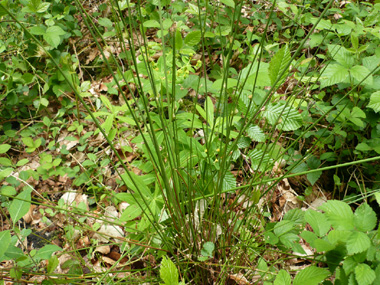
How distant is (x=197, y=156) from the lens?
1.13m

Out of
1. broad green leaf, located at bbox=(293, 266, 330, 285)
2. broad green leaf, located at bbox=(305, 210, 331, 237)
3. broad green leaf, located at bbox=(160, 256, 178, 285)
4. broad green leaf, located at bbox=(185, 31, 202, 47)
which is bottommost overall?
broad green leaf, located at bbox=(293, 266, 330, 285)

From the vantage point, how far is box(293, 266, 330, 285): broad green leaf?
75 centimetres

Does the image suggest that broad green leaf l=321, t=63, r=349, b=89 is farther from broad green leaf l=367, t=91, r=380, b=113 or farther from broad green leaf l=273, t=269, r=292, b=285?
broad green leaf l=273, t=269, r=292, b=285

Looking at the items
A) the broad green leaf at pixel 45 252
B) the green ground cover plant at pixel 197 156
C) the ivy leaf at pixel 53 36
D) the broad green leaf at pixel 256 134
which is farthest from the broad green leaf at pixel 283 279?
the ivy leaf at pixel 53 36

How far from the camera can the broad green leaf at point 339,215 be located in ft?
2.50

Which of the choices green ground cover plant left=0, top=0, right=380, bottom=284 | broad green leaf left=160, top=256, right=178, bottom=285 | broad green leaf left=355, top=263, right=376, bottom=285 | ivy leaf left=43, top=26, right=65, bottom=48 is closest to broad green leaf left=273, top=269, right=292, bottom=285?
green ground cover plant left=0, top=0, right=380, bottom=284

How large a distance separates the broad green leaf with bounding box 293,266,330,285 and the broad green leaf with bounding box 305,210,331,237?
0.14 metres

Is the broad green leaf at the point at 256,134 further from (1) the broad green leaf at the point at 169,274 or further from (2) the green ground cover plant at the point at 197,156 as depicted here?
(1) the broad green leaf at the point at 169,274

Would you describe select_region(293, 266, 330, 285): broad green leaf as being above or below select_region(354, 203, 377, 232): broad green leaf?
below

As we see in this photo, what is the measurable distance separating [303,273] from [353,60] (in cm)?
108

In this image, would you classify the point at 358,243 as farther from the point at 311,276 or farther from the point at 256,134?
the point at 256,134

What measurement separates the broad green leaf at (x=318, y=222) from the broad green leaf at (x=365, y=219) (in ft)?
0.41

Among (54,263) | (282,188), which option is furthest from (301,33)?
(54,263)

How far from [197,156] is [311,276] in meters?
0.58
